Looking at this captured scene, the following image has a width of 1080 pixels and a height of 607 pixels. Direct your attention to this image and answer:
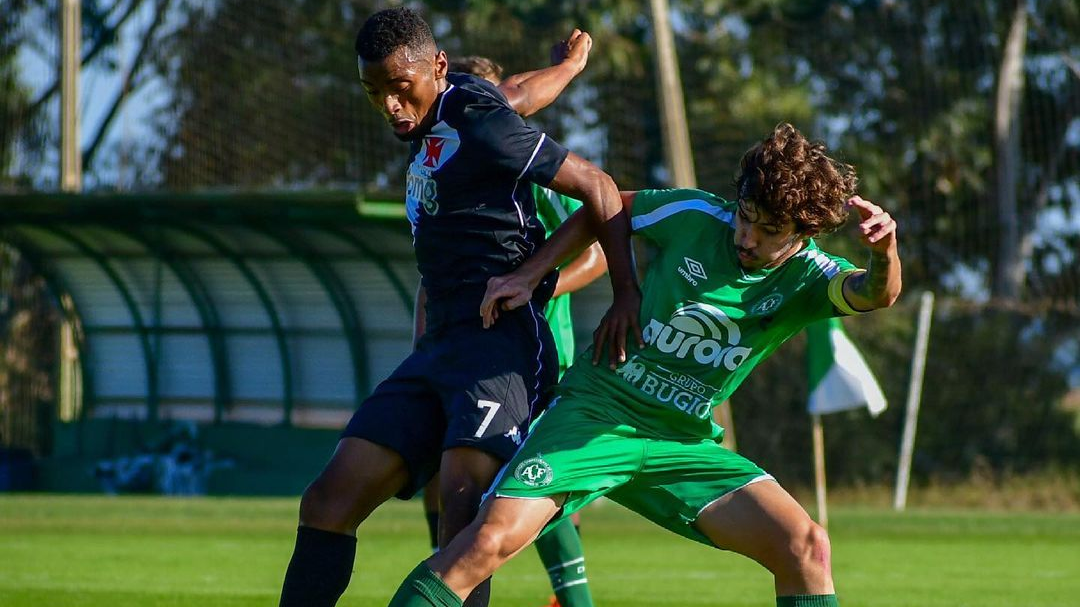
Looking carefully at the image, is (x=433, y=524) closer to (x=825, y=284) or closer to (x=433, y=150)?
(x=433, y=150)

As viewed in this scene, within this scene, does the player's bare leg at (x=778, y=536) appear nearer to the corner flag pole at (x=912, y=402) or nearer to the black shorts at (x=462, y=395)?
the black shorts at (x=462, y=395)

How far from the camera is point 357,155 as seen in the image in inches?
845

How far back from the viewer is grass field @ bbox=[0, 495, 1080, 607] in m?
8.48

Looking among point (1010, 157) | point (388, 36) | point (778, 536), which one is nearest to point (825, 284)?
point (778, 536)

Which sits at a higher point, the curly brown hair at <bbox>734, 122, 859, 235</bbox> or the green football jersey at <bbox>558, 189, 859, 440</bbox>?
the curly brown hair at <bbox>734, 122, 859, 235</bbox>

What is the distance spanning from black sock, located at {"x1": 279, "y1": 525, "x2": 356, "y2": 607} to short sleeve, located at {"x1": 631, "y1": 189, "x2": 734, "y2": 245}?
1.38m

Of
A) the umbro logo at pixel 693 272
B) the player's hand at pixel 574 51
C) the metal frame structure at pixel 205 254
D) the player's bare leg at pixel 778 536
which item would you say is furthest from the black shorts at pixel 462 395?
the metal frame structure at pixel 205 254

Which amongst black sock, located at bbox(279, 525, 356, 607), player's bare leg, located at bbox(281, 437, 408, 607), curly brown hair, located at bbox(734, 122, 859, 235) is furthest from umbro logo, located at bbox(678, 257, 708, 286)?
black sock, located at bbox(279, 525, 356, 607)

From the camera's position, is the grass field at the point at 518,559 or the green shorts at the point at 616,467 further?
the grass field at the point at 518,559

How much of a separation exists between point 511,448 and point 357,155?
16.9 metres

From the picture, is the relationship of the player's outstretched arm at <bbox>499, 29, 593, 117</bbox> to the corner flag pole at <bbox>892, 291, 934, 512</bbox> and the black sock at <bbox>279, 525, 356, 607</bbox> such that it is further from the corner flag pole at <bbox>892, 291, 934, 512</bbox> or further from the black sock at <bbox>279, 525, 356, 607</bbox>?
the corner flag pole at <bbox>892, 291, 934, 512</bbox>

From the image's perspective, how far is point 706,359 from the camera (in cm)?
489

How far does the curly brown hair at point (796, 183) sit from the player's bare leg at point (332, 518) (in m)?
1.41

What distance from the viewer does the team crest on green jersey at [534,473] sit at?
15.2 ft
